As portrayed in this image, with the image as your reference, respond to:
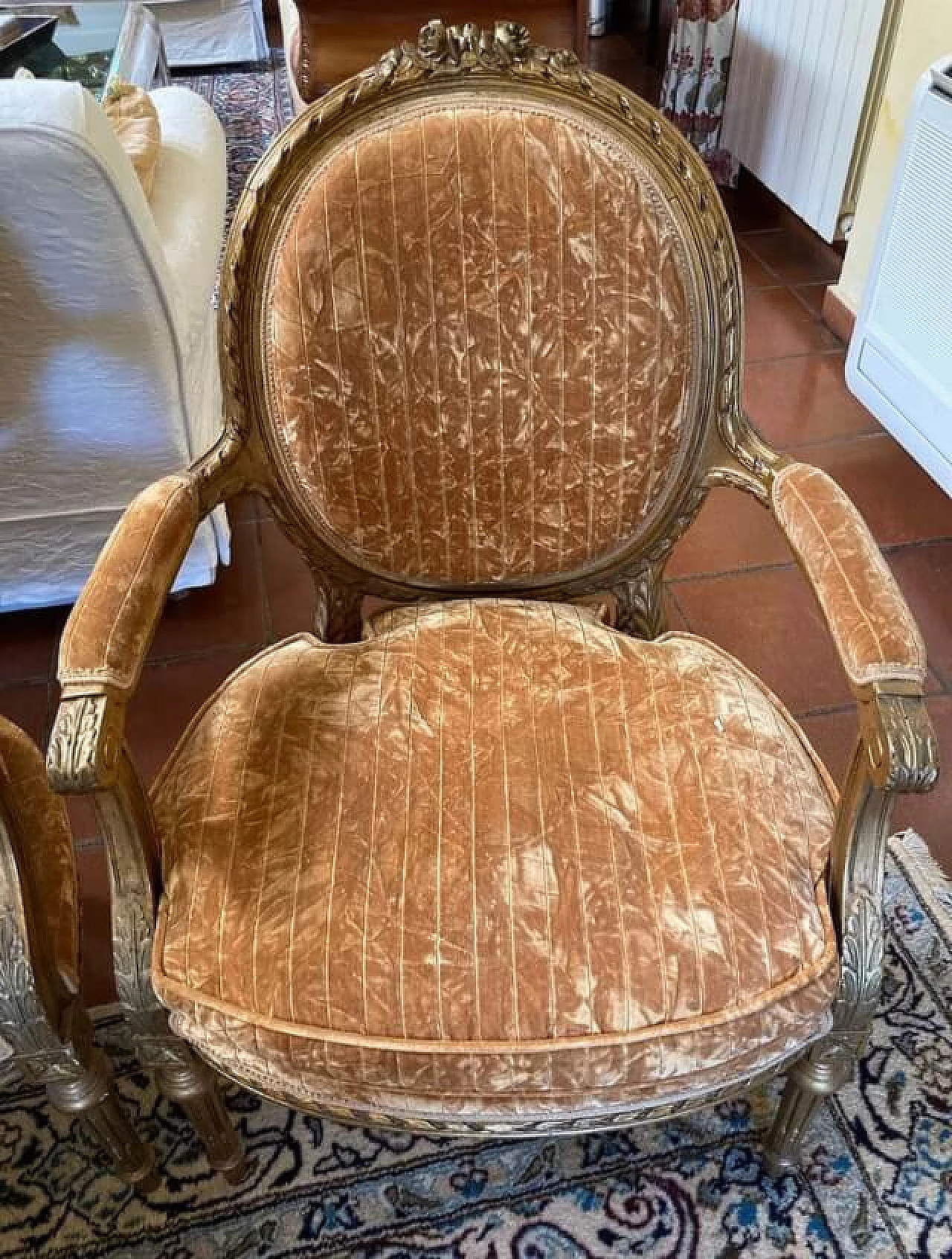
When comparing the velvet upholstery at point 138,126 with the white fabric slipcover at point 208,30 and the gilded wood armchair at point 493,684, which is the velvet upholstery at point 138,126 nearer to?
the gilded wood armchair at point 493,684

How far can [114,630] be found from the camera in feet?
2.80

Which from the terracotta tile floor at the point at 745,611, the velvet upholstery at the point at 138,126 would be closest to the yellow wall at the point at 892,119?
the terracotta tile floor at the point at 745,611

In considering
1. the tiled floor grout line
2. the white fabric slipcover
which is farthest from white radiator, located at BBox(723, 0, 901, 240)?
the white fabric slipcover

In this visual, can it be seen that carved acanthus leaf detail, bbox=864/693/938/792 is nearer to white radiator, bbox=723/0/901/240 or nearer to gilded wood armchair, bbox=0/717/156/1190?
gilded wood armchair, bbox=0/717/156/1190

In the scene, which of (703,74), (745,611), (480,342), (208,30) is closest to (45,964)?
(480,342)

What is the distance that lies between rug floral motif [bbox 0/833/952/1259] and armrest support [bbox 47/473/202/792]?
1.99ft

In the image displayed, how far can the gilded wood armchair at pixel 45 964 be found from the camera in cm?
84

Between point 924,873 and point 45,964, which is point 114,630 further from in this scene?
point 924,873

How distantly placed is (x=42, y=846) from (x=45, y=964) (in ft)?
0.48

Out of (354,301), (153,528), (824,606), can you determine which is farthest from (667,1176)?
(354,301)

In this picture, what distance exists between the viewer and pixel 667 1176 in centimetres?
113

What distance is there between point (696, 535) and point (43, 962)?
4.79 feet

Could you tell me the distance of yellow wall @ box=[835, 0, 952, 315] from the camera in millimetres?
2020

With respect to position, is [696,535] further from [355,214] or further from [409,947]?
[409,947]
